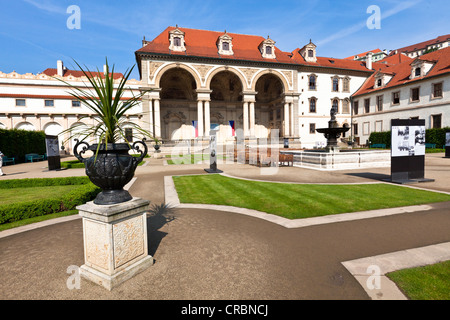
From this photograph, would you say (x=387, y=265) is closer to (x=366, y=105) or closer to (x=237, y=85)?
(x=237, y=85)

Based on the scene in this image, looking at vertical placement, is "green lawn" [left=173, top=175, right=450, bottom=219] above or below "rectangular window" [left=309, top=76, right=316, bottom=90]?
below

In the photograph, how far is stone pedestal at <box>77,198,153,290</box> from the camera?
3020mm

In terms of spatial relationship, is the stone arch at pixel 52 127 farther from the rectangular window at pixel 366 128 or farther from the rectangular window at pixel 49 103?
the rectangular window at pixel 366 128

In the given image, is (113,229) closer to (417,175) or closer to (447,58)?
(417,175)

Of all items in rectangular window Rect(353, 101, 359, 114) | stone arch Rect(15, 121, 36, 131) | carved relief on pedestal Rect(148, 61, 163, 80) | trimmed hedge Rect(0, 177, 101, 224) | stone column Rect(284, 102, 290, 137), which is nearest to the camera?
trimmed hedge Rect(0, 177, 101, 224)

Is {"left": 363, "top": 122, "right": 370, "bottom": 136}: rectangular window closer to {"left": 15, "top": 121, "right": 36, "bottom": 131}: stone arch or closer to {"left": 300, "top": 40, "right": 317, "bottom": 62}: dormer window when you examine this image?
{"left": 300, "top": 40, "right": 317, "bottom": 62}: dormer window

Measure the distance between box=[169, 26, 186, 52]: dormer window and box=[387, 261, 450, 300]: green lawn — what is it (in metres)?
38.4

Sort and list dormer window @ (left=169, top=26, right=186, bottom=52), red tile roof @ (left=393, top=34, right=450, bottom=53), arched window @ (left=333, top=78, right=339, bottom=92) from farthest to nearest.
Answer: red tile roof @ (left=393, top=34, right=450, bottom=53), arched window @ (left=333, top=78, right=339, bottom=92), dormer window @ (left=169, top=26, right=186, bottom=52)

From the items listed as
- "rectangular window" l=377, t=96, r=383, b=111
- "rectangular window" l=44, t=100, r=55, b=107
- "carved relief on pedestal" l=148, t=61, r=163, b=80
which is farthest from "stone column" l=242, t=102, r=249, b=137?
"rectangular window" l=44, t=100, r=55, b=107

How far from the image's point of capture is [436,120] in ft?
98.9

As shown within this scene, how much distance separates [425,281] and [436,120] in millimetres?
38951

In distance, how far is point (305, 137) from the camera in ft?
142
